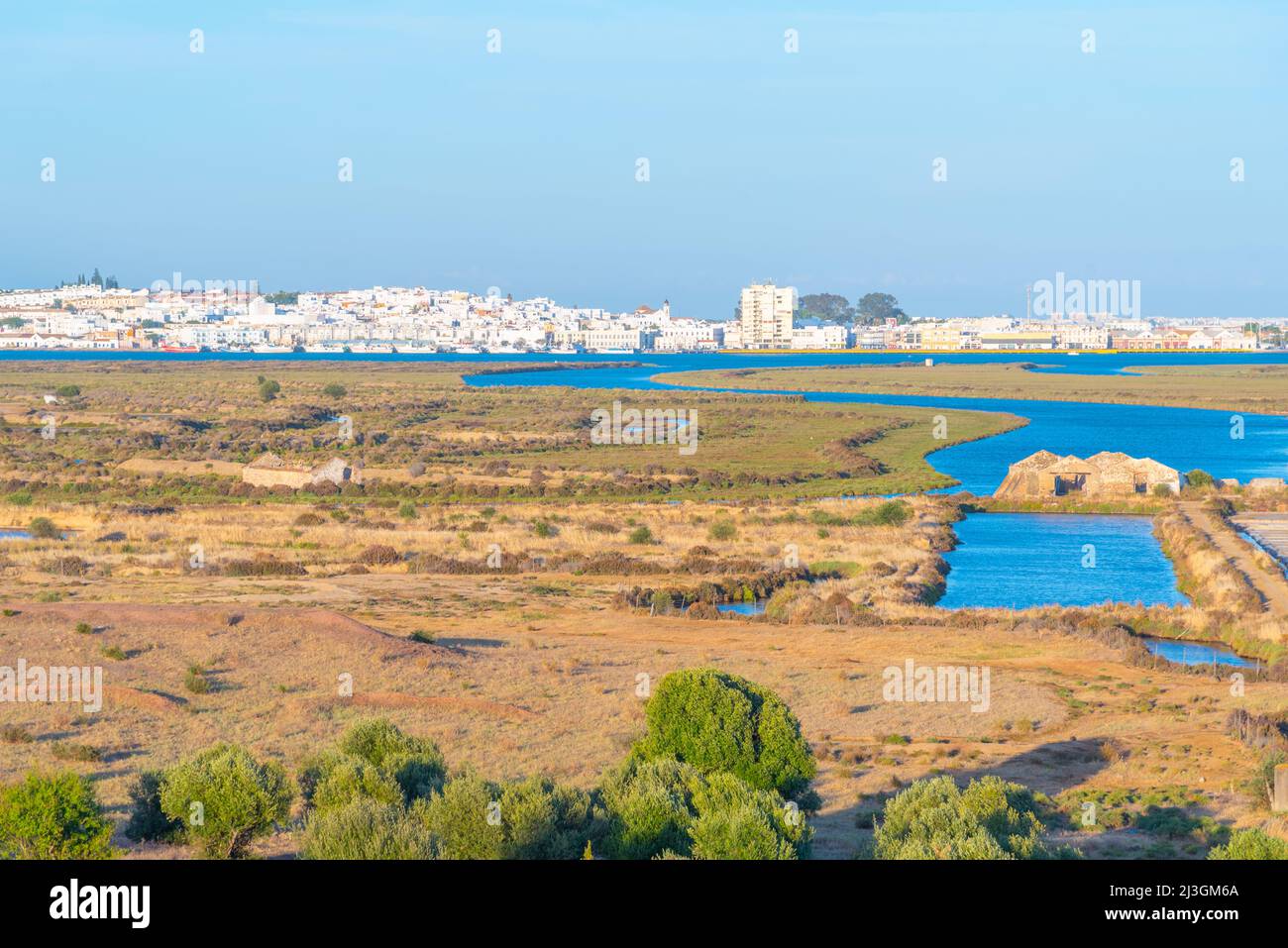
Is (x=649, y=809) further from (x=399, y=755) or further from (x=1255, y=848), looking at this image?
(x=1255, y=848)

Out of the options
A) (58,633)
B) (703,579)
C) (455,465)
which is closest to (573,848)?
(58,633)

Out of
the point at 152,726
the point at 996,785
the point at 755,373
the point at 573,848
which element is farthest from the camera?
the point at 755,373

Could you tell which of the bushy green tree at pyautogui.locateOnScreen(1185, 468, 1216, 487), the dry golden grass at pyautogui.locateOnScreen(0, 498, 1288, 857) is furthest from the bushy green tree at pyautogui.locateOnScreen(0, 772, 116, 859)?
the bushy green tree at pyautogui.locateOnScreen(1185, 468, 1216, 487)

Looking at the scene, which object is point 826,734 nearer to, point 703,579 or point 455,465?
point 703,579

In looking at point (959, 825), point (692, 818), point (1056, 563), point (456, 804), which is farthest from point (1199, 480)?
point (456, 804)

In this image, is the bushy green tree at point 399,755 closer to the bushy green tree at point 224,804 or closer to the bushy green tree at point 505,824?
the bushy green tree at point 224,804

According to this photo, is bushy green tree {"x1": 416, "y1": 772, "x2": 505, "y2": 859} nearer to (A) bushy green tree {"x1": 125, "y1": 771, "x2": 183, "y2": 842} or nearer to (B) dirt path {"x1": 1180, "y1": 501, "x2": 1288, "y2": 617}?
(A) bushy green tree {"x1": 125, "y1": 771, "x2": 183, "y2": 842}
